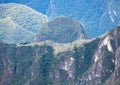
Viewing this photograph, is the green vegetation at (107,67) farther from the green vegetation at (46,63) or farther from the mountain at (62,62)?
the green vegetation at (46,63)

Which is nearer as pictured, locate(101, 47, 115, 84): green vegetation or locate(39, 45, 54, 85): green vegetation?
locate(101, 47, 115, 84): green vegetation

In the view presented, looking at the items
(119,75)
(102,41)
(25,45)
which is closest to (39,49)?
(25,45)

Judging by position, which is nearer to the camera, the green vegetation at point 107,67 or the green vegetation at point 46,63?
the green vegetation at point 107,67

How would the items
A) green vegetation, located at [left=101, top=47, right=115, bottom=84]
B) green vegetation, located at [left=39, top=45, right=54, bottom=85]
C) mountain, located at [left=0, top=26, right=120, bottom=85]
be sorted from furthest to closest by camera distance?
green vegetation, located at [left=39, top=45, right=54, bottom=85], mountain, located at [left=0, top=26, right=120, bottom=85], green vegetation, located at [left=101, top=47, right=115, bottom=84]

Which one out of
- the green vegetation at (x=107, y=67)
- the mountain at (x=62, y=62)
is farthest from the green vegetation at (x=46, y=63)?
the green vegetation at (x=107, y=67)

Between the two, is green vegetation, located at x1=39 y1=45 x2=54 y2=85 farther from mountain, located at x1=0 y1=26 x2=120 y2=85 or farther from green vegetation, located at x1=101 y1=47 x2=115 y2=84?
green vegetation, located at x1=101 y1=47 x2=115 y2=84

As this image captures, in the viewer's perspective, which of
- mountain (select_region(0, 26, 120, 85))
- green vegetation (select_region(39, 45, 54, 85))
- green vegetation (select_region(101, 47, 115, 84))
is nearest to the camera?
green vegetation (select_region(101, 47, 115, 84))

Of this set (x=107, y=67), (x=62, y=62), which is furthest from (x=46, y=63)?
(x=107, y=67)

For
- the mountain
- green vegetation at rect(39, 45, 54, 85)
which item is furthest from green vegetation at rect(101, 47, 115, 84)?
green vegetation at rect(39, 45, 54, 85)

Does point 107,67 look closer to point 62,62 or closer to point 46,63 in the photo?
point 62,62
